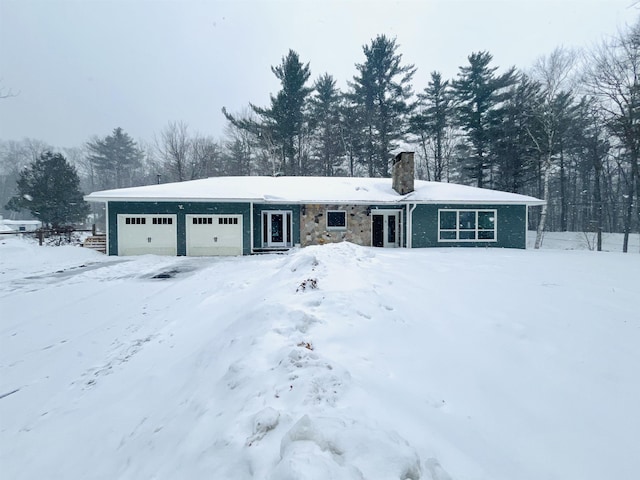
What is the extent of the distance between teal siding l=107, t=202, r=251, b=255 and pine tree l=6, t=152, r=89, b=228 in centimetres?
1321

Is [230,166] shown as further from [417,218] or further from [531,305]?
[531,305]

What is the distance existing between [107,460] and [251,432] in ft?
4.36

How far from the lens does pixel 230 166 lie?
84.5ft

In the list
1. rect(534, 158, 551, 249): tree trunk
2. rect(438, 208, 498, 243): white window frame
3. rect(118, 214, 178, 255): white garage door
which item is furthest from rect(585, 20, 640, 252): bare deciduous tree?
rect(118, 214, 178, 255): white garage door

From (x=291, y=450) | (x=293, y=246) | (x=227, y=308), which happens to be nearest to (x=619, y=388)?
(x=291, y=450)

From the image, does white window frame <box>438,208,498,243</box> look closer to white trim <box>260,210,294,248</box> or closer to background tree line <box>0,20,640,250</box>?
background tree line <box>0,20,640,250</box>

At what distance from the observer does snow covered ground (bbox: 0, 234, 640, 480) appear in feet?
5.70

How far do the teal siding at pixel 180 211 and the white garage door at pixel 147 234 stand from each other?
0.17m

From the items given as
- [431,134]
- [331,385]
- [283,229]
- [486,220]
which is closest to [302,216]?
[283,229]

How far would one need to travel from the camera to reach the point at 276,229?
539 inches

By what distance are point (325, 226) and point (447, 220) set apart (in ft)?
19.6

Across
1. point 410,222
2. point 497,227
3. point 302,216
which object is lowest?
point 497,227

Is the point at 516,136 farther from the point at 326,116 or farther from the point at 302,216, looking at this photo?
the point at 302,216

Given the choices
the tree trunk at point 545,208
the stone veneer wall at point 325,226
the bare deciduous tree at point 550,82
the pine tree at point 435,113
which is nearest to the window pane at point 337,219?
the stone veneer wall at point 325,226
